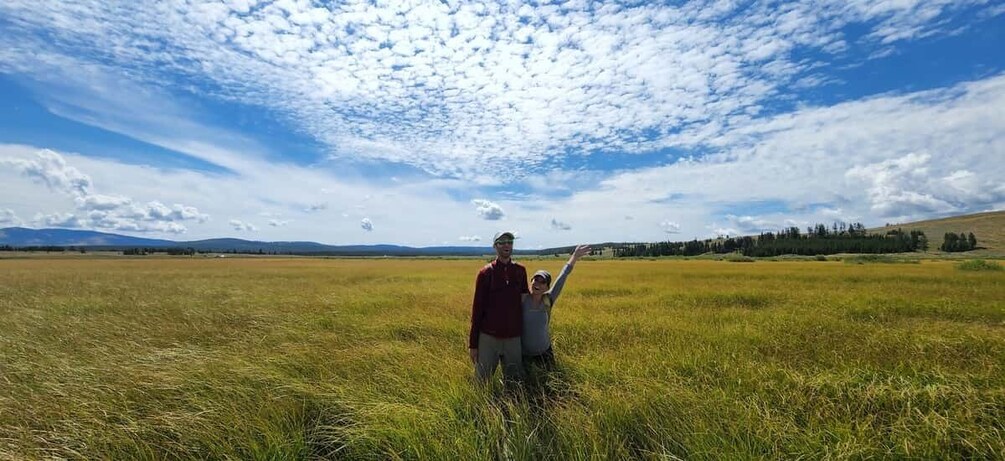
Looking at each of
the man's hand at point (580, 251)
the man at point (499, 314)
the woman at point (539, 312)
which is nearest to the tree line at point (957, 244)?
the man's hand at point (580, 251)

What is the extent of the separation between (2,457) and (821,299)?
18870 millimetres

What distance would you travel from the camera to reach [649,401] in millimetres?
4926

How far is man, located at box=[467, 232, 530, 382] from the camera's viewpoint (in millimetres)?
5434

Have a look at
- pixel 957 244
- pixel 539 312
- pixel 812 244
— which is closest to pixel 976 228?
pixel 957 244

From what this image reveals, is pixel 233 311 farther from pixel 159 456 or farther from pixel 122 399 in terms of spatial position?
pixel 159 456

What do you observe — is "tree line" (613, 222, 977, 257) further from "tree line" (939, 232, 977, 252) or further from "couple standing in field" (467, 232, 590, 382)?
"couple standing in field" (467, 232, 590, 382)

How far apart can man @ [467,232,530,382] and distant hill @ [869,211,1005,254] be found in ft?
586

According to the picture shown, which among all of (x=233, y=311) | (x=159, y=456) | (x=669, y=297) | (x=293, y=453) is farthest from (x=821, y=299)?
(x=233, y=311)

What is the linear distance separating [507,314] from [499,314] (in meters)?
0.10

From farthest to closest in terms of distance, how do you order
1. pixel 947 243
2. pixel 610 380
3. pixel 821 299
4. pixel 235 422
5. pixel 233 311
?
pixel 947 243, pixel 821 299, pixel 233 311, pixel 610 380, pixel 235 422

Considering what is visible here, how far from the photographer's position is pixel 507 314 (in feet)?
17.8

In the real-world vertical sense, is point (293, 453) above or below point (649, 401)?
below

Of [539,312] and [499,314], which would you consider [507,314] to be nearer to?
[499,314]

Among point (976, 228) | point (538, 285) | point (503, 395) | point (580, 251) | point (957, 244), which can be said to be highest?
point (976, 228)
